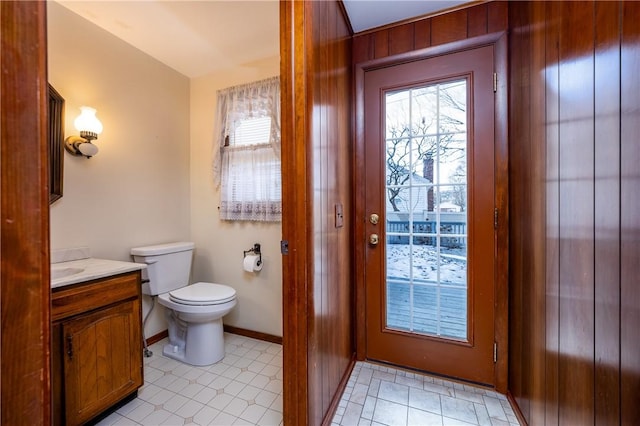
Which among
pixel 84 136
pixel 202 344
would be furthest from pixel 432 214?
pixel 84 136

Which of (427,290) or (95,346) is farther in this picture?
(427,290)

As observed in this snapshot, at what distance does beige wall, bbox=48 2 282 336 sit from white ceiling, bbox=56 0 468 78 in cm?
11

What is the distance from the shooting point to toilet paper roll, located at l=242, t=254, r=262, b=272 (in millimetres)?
2084

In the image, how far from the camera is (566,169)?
91 centimetres

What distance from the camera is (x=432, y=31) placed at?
63.1 inches

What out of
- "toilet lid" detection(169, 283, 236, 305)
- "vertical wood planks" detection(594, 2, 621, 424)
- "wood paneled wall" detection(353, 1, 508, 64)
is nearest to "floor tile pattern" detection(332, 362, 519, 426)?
"vertical wood planks" detection(594, 2, 621, 424)

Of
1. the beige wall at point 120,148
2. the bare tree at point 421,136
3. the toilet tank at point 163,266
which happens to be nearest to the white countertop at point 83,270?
the beige wall at point 120,148

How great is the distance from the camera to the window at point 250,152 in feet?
6.81

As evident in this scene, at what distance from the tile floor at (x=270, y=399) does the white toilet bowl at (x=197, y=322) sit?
80mm

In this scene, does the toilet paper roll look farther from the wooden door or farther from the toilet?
the wooden door

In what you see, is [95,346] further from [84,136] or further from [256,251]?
[84,136]

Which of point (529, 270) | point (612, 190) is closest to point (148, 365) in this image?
point (529, 270)

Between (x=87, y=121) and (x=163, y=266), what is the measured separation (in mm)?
1076

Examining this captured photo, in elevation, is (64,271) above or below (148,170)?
below
